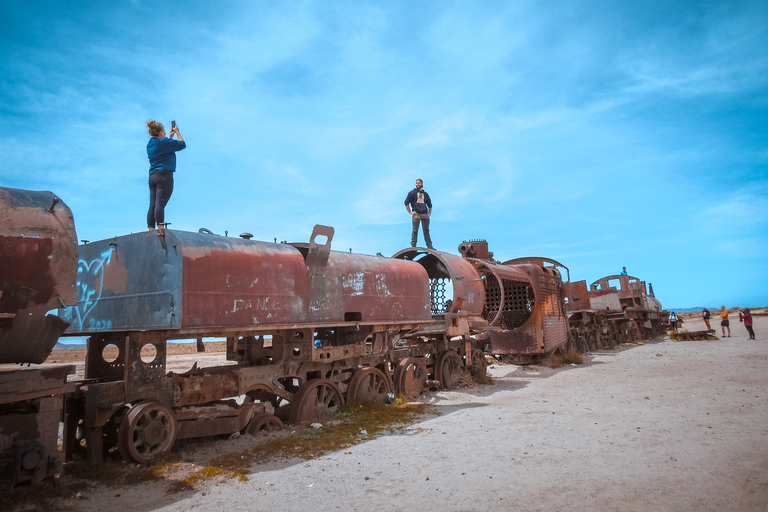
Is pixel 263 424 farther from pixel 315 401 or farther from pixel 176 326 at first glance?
pixel 176 326

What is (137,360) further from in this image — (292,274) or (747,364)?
(747,364)

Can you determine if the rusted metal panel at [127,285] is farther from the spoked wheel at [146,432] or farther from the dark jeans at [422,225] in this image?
the dark jeans at [422,225]

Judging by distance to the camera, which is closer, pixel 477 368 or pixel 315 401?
pixel 315 401

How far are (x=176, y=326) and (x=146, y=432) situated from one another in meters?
1.12

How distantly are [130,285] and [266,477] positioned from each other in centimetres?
277

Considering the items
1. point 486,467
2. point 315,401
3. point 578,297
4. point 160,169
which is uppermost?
point 160,169

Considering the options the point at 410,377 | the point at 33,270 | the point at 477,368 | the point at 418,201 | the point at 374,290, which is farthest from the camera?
the point at 418,201

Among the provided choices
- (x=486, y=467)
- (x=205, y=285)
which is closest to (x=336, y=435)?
(x=486, y=467)

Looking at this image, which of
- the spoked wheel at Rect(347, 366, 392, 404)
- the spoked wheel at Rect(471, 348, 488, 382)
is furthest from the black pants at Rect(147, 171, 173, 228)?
the spoked wheel at Rect(471, 348, 488, 382)

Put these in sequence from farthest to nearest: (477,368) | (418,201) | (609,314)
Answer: (609,314)
(418,201)
(477,368)

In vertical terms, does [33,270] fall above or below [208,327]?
above

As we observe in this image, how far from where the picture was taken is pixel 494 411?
8289 millimetres

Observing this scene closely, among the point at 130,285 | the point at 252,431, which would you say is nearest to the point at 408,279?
the point at 252,431

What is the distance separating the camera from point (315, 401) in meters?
7.25
